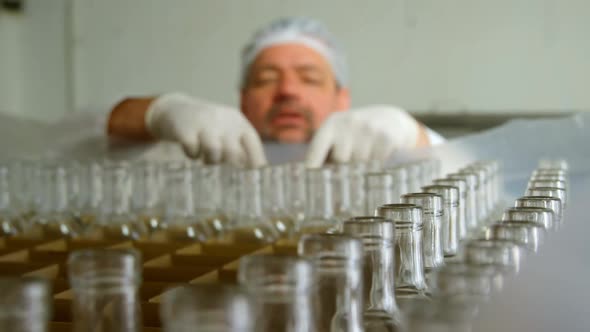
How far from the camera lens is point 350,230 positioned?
48cm

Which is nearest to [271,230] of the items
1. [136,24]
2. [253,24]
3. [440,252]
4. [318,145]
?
[440,252]

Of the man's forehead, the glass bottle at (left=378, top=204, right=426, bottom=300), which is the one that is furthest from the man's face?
the glass bottle at (left=378, top=204, right=426, bottom=300)

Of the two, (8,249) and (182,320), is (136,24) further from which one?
(182,320)

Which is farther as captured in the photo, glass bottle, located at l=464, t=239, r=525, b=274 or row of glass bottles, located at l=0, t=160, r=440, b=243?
row of glass bottles, located at l=0, t=160, r=440, b=243

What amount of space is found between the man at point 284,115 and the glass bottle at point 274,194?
40cm

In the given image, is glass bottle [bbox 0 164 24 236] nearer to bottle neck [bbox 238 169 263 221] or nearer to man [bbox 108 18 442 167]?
bottle neck [bbox 238 169 263 221]

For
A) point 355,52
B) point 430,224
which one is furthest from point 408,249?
point 355,52

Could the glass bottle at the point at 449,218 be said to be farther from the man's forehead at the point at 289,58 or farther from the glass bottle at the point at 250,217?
the man's forehead at the point at 289,58

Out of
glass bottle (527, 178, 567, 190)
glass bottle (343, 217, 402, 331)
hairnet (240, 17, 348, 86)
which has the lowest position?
glass bottle (343, 217, 402, 331)

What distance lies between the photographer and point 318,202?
99 cm

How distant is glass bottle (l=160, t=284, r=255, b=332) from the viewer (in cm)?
30

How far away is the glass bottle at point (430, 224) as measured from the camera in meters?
0.58

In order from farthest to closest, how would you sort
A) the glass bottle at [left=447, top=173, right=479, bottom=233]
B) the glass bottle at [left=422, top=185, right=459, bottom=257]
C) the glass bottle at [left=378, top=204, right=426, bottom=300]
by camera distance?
1. the glass bottle at [left=447, top=173, right=479, bottom=233]
2. the glass bottle at [left=422, top=185, right=459, bottom=257]
3. the glass bottle at [left=378, top=204, right=426, bottom=300]

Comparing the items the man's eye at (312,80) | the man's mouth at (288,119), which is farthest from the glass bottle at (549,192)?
the man's eye at (312,80)
